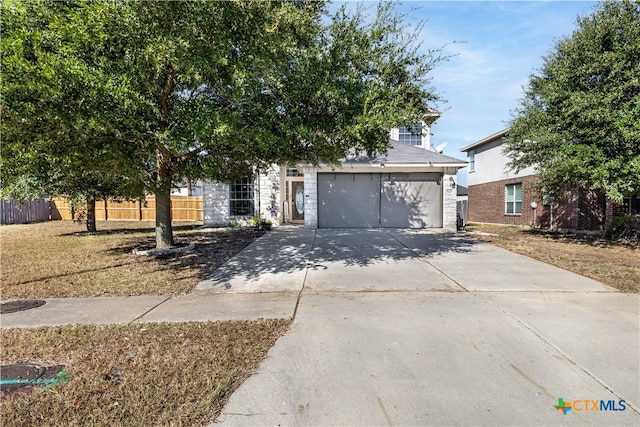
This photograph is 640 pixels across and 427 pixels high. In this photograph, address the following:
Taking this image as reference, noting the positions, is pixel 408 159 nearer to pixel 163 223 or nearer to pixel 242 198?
pixel 242 198

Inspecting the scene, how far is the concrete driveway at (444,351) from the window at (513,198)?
520 inches

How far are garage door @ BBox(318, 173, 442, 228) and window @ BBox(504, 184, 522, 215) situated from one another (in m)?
5.97

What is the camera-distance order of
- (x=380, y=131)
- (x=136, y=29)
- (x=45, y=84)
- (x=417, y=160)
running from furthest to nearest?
(x=417, y=160) < (x=380, y=131) < (x=136, y=29) < (x=45, y=84)

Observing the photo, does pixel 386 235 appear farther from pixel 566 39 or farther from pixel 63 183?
pixel 63 183

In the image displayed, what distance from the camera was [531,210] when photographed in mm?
17797

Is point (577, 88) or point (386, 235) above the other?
point (577, 88)

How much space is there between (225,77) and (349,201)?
10.4 meters

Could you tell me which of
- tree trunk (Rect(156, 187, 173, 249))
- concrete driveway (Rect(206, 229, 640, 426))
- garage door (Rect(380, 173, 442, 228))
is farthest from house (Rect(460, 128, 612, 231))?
tree trunk (Rect(156, 187, 173, 249))

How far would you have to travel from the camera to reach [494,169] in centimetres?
2050

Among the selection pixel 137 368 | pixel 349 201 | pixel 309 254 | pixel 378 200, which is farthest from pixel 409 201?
pixel 137 368

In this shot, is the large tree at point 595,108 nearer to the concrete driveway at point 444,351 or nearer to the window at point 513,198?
the concrete driveway at point 444,351

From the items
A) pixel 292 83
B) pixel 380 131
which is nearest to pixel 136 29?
pixel 292 83

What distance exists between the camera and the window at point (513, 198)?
61.5ft

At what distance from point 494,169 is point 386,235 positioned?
1122 cm
